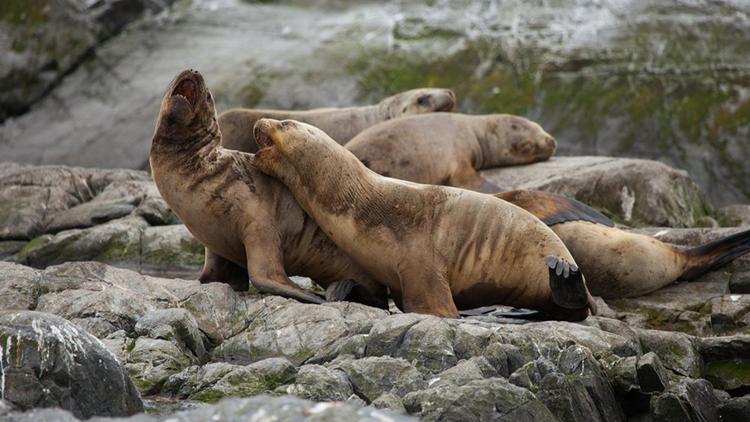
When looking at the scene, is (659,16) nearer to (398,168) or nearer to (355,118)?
(355,118)

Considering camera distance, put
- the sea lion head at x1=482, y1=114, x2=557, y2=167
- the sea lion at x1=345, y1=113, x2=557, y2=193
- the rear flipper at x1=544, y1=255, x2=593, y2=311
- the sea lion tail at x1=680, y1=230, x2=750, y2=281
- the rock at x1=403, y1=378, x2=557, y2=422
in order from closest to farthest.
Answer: the rock at x1=403, y1=378, x2=557, y2=422
the rear flipper at x1=544, y1=255, x2=593, y2=311
the sea lion tail at x1=680, y1=230, x2=750, y2=281
the sea lion at x1=345, y1=113, x2=557, y2=193
the sea lion head at x1=482, y1=114, x2=557, y2=167

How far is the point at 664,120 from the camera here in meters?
17.8

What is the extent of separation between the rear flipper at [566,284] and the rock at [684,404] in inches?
51.0

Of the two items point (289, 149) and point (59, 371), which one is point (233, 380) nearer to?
point (59, 371)

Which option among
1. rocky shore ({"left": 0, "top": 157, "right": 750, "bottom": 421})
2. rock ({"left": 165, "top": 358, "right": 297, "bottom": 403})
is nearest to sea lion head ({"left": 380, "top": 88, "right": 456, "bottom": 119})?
rocky shore ({"left": 0, "top": 157, "right": 750, "bottom": 421})

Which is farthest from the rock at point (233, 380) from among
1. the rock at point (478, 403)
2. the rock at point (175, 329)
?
the rock at point (478, 403)

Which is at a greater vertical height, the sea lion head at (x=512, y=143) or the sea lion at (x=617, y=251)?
the sea lion at (x=617, y=251)

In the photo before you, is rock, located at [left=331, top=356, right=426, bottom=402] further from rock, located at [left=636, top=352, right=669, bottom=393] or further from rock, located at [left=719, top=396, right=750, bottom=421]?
rock, located at [left=719, top=396, right=750, bottom=421]

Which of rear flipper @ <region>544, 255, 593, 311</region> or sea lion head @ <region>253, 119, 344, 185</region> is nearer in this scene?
rear flipper @ <region>544, 255, 593, 311</region>

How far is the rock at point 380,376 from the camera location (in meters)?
6.62

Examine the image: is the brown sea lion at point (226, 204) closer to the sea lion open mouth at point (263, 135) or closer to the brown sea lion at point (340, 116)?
the sea lion open mouth at point (263, 135)

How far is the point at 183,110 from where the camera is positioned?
30.0 feet

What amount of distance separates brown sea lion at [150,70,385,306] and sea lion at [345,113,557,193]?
2501 millimetres

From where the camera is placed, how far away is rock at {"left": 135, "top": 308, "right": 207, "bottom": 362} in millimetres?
7398
